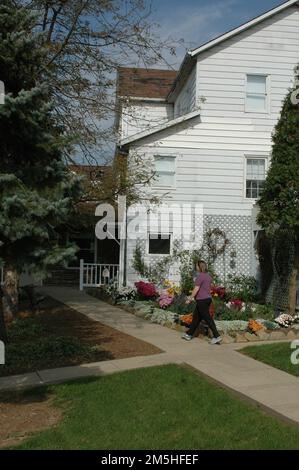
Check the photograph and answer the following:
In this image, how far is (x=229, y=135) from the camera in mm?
18828

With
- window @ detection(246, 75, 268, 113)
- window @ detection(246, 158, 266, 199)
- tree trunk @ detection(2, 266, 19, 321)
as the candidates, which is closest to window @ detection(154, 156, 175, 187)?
window @ detection(246, 158, 266, 199)

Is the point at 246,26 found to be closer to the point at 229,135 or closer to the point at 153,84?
the point at 229,135

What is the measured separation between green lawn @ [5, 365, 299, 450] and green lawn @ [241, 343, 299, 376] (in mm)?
1540

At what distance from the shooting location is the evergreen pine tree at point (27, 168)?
6.34 metres

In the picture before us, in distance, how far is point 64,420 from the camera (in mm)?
6590

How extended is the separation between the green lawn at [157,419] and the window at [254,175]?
11571mm

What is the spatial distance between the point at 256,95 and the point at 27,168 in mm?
13493

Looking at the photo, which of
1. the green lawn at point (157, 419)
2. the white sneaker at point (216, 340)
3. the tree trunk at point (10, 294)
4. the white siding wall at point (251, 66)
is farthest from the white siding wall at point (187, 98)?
the green lawn at point (157, 419)

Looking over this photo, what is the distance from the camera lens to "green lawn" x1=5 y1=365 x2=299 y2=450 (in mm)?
5574

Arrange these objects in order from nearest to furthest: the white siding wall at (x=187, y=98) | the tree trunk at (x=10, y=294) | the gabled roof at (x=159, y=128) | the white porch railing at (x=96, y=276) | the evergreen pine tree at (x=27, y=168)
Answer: the evergreen pine tree at (x=27, y=168) < the tree trunk at (x=10, y=294) < the gabled roof at (x=159, y=128) < the white siding wall at (x=187, y=98) < the white porch railing at (x=96, y=276)

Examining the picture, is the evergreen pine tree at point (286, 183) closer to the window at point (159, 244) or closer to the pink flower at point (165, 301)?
the pink flower at point (165, 301)

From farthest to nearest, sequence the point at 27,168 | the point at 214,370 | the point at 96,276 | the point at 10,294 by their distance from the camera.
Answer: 1. the point at 96,276
2. the point at 10,294
3. the point at 214,370
4. the point at 27,168

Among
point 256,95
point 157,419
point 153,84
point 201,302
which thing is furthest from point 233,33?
point 157,419

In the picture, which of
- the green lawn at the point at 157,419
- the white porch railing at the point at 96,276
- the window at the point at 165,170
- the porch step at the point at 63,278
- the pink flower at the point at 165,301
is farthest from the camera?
the porch step at the point at 63,278
